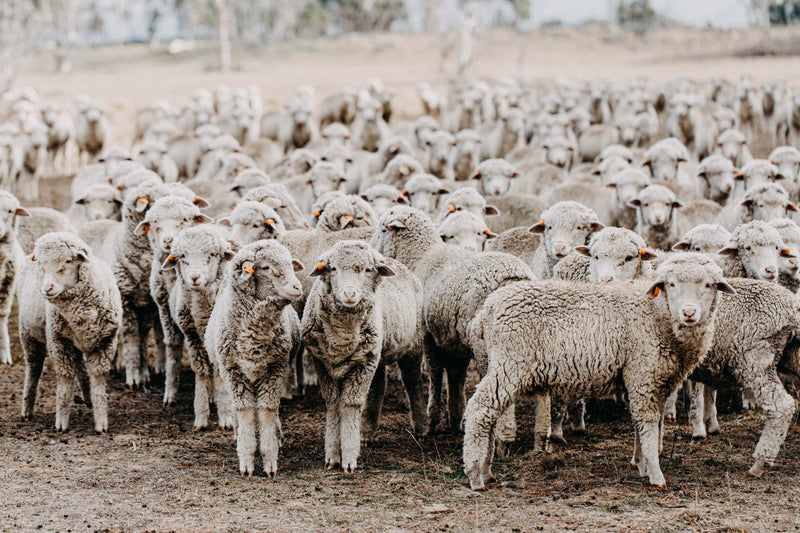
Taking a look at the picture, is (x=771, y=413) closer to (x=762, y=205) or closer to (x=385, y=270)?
(x=385, y=270)

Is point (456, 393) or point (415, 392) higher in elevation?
point (415, 392)

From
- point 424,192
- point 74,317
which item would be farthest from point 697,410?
point 74,317

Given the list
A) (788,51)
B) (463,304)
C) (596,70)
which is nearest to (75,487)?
(463,304)

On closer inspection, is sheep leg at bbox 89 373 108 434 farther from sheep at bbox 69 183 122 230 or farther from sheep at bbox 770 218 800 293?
sheep at bbox 770 218 800 293

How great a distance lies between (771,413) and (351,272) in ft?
9.29

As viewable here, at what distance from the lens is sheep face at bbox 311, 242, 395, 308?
19.9 ft

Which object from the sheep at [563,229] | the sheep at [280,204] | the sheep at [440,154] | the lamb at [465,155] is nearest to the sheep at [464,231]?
the sheep at [563,229]

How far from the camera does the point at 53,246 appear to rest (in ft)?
23.4

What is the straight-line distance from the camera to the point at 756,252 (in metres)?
7.18

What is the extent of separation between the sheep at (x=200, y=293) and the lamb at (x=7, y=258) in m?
2.54

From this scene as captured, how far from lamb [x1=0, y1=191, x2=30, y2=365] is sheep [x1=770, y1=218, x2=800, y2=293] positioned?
685 centimetres

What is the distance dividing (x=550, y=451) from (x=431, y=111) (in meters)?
20.4

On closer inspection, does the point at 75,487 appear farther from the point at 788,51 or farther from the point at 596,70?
the point at 788,51

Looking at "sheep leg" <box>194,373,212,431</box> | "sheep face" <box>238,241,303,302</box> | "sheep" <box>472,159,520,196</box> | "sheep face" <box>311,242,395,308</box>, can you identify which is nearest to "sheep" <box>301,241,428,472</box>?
"sheep face" <box>311,242,395,308</box>
